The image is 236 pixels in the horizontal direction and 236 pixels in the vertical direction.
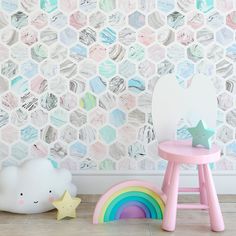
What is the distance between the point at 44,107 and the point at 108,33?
42 cm

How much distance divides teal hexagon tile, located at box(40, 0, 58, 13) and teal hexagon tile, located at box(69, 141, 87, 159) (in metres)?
0.58

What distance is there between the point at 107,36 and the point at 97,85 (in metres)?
0.21

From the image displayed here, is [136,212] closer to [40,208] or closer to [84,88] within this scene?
[40,208]

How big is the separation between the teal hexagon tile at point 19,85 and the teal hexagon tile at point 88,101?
0.80 feet

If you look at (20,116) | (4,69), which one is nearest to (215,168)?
(20,116)

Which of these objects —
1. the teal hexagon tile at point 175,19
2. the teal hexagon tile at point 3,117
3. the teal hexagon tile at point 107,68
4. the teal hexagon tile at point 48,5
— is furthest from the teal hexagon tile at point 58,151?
the teal hexagon tile at point 175,19

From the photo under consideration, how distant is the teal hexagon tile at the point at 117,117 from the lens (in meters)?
2.00

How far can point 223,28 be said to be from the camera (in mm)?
1960

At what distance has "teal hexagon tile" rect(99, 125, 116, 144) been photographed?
202 cm

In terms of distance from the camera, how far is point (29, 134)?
79.3 inches

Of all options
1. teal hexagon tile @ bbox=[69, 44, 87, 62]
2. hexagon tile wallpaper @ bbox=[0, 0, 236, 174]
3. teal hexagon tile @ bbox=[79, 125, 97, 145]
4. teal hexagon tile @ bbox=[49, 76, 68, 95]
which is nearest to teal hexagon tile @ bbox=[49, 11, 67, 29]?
hexagon tile wallpaper @ bbox=[0, 0, 236, 174]

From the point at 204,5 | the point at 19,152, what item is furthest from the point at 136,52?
the point at 19,152

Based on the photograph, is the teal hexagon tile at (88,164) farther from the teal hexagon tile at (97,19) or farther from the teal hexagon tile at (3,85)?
the teal hexagon tile at (97,19)

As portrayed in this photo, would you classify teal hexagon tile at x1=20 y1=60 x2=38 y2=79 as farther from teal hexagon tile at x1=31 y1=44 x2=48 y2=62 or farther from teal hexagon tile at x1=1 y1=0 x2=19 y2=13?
teal hexagon tile at x1=1 y1=0 x2=19 y2=13
